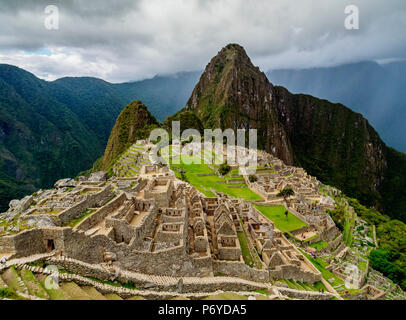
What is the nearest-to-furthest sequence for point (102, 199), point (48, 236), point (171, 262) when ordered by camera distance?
point (48, 236), point (171, 262), point (102, 199)

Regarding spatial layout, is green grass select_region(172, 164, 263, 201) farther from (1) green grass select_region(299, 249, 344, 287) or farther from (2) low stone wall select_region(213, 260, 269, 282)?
(2) low stone wall select_region(213, 260, 269, 282)

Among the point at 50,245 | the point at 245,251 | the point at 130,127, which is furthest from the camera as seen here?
the point at 130,127

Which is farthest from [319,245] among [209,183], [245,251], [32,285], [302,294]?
[32,285]

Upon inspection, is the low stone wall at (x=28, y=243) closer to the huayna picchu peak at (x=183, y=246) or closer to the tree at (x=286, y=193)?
the huayna picchu peak at (x=183, y=246)

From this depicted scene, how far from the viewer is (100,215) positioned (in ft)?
45.4

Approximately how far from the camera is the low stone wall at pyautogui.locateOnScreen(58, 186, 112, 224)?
41.0 ft

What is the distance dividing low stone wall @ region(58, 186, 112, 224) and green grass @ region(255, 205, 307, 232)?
19.7 meters

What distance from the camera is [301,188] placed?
41.1 metres

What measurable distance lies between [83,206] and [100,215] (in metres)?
Result: 1.21

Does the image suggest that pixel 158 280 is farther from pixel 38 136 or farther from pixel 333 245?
pixel 38 136

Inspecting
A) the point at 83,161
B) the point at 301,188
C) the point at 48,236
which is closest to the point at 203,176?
the point at 301,188
